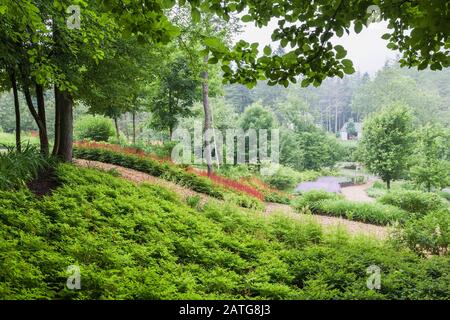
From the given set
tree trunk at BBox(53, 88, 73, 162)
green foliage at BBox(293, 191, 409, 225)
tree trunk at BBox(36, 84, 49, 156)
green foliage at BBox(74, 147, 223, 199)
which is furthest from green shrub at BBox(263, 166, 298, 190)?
tree trunk at BBox(36, 84, 49, 156)

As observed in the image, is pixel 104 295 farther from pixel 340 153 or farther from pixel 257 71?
pixel 340 153

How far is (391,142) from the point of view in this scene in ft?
71.2

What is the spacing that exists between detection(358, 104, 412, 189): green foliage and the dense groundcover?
16.6 meters

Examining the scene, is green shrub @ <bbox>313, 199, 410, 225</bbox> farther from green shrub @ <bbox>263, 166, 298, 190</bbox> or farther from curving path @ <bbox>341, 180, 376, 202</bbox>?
green shrub @ <bbox>263, 166, 298, 190</bbox>

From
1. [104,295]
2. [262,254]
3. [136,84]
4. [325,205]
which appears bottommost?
[325,205]

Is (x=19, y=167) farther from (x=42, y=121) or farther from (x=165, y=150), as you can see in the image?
(x=165, y=150)

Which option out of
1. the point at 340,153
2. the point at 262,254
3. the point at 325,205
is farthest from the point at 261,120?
the point at 262,254

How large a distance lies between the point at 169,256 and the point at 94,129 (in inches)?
708

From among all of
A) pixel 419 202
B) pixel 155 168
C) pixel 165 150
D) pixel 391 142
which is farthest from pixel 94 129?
pixel 391 142

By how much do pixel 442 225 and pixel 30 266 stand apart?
7.55 m

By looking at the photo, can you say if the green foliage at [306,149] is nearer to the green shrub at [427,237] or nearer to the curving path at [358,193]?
the curving path at [358,193]

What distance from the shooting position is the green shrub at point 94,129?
20797 millimetres

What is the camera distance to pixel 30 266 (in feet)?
11.3

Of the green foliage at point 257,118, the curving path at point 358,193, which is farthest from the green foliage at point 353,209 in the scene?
the green foliage at point 257,118
